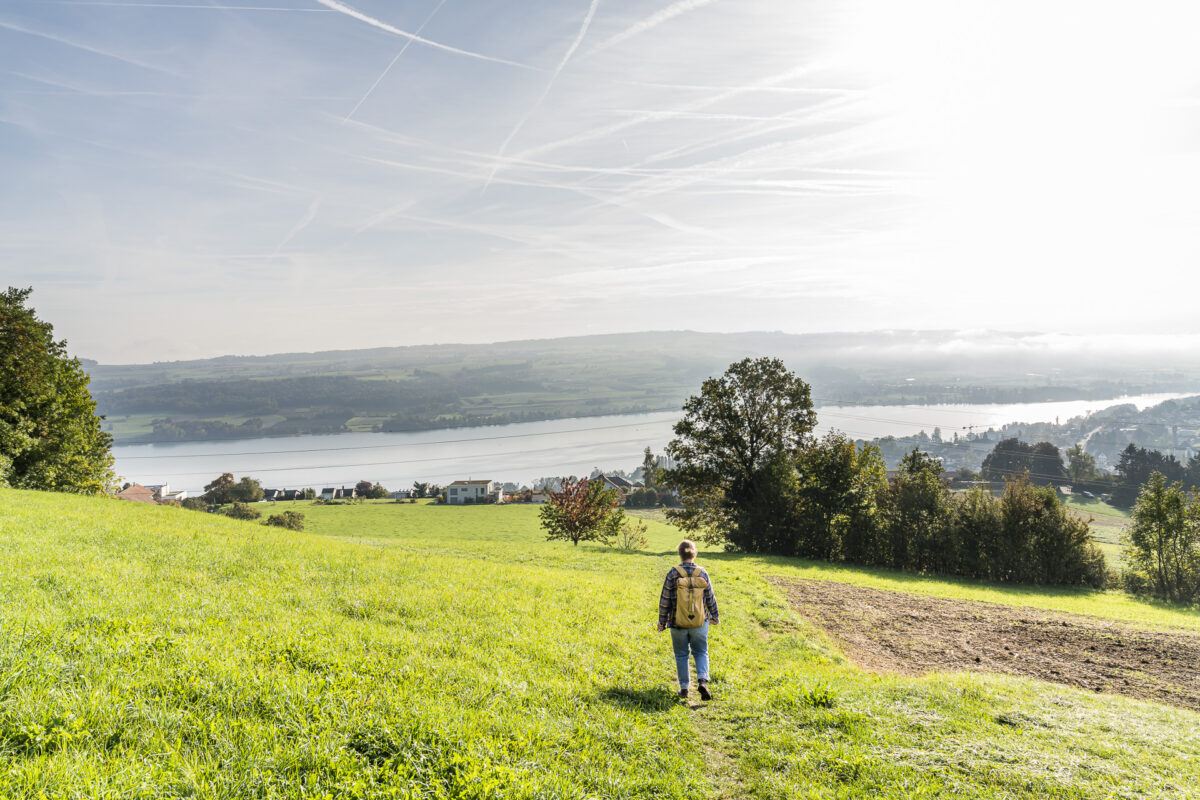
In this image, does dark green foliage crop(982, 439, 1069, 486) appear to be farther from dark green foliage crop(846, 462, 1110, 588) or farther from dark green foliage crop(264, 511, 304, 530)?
dark green foliage crop(264, 511, 304, 530)

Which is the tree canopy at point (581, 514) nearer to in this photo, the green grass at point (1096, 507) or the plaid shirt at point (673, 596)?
the plaid shirt at point (673, 596)

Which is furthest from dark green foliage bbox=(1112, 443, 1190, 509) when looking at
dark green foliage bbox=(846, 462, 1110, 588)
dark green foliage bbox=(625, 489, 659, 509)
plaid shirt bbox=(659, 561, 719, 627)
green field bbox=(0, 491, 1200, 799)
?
plaid shirt bbox=(659, 561, 719, 627)

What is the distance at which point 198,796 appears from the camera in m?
4.47

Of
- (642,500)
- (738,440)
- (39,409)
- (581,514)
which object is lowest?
(642,500)

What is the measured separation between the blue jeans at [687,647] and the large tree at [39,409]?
38.9 metres

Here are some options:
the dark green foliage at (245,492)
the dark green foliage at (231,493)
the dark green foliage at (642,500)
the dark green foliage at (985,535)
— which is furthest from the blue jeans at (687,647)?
the dark green foliage at (245,492)

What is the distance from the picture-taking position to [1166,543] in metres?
33.7

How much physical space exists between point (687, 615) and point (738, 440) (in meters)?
32.1

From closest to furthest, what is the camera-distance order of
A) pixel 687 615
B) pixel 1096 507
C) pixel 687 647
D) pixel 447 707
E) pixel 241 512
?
pixel 447 707 → pixel 687 615 → pixel 687 647 → pixel 241 512 → pixel 1096 507

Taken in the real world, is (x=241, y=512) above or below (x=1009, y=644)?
below

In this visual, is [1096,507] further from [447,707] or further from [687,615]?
[447,707]

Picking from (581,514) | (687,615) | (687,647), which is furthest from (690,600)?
(581,514)

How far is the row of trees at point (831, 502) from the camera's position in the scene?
3262cm

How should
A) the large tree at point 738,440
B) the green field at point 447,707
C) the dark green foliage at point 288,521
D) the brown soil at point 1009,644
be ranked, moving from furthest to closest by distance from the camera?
the dark green foliage at point 288,521 → the large tree at point 738,440 → the brown soil at point 1009,644 → the green field at point 447,707
